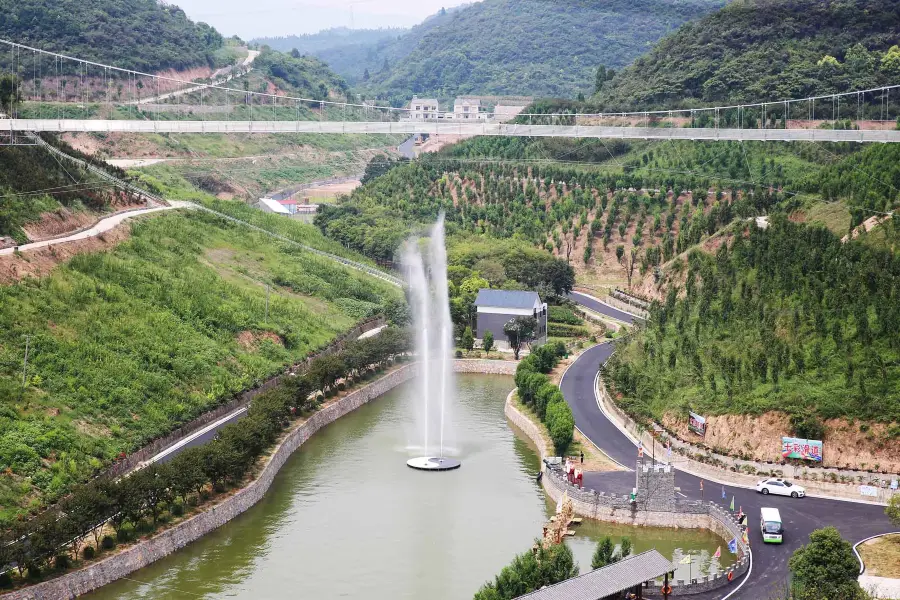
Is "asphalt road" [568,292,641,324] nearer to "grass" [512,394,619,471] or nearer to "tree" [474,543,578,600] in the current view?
"grass" [512,394,619,471]

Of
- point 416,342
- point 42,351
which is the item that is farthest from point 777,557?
point 416,342

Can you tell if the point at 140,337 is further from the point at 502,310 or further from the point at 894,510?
the point at 894,510

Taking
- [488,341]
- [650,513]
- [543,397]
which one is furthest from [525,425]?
[488,341]

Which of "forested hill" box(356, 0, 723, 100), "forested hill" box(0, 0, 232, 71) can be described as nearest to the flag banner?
"forested hill" box(0, 0, 232, 71)

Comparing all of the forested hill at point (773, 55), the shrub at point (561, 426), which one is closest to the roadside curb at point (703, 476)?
the shrub at point (561, 426)

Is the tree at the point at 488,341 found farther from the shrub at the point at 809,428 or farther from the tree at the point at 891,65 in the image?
the tree at the point at 891,65
